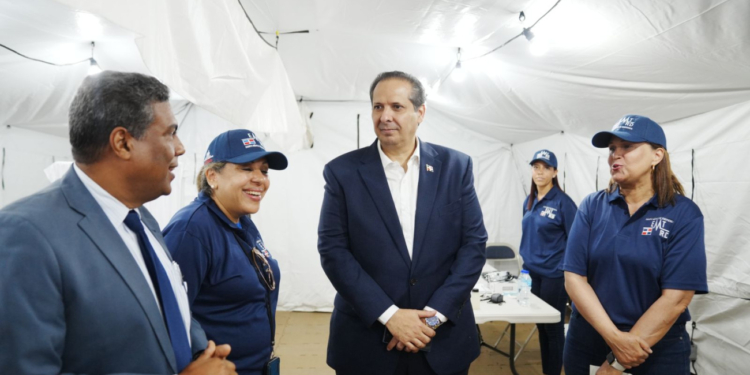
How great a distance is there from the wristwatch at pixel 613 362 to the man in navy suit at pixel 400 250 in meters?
0.65

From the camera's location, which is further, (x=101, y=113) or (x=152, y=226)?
(x=152, y=226)

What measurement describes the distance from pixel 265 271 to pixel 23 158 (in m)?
3.76

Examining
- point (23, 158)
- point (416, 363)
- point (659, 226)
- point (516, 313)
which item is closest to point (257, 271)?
point (416, 363)

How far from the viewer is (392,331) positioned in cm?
136

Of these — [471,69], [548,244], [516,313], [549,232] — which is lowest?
[516,313]

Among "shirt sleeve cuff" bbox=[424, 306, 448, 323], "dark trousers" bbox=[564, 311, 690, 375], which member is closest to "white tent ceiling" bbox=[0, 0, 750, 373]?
"shirt sleeve cuff" bbox=[424, 306, 448, 323]

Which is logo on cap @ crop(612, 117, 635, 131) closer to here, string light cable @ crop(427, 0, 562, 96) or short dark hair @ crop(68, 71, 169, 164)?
string light cable @ crop(427, 0, 562, 96)

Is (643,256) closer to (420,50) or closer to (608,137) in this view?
(608,137)

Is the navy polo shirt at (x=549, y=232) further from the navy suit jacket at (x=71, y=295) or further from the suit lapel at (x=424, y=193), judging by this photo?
the navy suit jacket at (x=71, y=295)

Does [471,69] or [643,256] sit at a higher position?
[471,69]

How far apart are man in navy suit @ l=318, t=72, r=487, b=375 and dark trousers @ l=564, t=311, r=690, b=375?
662 millimetres

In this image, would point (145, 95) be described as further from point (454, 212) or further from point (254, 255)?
point (454, 212)

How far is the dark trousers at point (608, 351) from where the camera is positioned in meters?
1.63

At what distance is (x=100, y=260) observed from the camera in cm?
73
